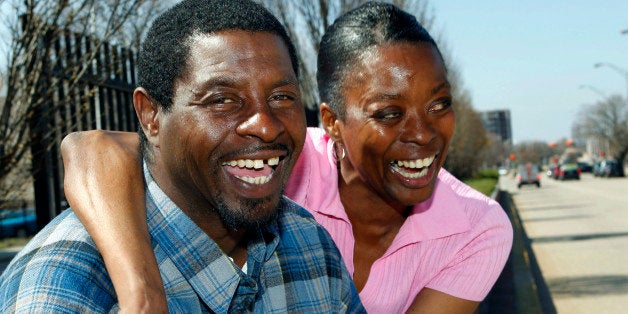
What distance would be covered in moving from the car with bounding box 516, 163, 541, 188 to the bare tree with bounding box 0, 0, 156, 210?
45.1 m

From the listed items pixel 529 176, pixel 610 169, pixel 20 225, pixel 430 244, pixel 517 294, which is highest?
pixel 430 244

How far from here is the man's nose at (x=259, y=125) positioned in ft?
5.84

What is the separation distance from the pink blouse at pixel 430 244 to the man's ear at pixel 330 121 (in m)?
0.20

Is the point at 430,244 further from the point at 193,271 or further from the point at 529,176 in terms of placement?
the point at 529,176

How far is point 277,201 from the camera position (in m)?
1.91

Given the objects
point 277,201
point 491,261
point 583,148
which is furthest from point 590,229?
point 583,148

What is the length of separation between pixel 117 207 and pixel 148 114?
0.31 metres

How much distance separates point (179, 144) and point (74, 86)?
14.2 ft

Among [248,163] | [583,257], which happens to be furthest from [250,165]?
[583,257]

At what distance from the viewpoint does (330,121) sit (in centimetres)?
282

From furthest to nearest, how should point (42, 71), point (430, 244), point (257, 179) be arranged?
point (42, 71) → point (430, 244) → point (257, 179)

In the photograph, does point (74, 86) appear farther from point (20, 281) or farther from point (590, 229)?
point (590, 229)

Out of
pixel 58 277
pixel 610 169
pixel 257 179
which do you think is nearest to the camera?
pixel 58 277

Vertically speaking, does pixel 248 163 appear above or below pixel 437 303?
above
